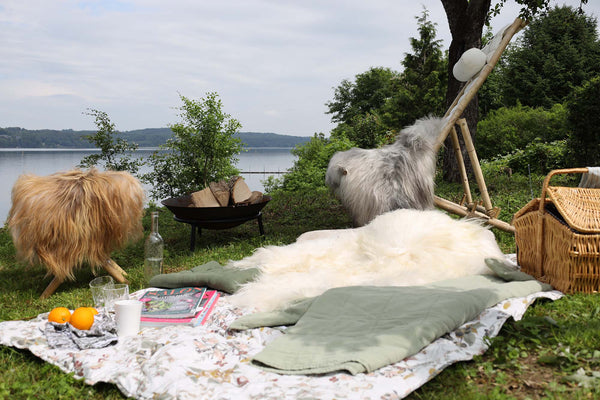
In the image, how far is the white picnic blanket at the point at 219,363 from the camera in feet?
5.80

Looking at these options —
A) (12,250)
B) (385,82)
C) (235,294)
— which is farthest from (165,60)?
(385,82)

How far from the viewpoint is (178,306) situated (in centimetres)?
276

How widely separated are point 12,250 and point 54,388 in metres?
3.58

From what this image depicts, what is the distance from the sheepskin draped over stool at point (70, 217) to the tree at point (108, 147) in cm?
443

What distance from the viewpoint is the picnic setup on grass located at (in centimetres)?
192

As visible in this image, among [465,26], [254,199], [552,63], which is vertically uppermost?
[552,63]

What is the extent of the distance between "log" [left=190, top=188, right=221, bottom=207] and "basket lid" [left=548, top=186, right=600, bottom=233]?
290 centimetres

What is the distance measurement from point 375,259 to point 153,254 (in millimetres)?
1649

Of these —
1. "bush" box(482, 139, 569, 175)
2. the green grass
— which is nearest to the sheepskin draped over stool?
the green grass

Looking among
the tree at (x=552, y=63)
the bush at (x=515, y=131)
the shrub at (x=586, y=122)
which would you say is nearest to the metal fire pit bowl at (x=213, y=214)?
the shrub at (x=586, y=122)

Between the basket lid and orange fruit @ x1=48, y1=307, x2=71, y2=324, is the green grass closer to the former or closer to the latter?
orange fruit @ x1=48, y1=307, x2=71, y2=324

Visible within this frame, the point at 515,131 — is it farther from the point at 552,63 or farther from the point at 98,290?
the point at 98,290

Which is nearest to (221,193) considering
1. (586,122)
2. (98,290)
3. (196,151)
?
(98,290)

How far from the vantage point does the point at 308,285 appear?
2871mm
